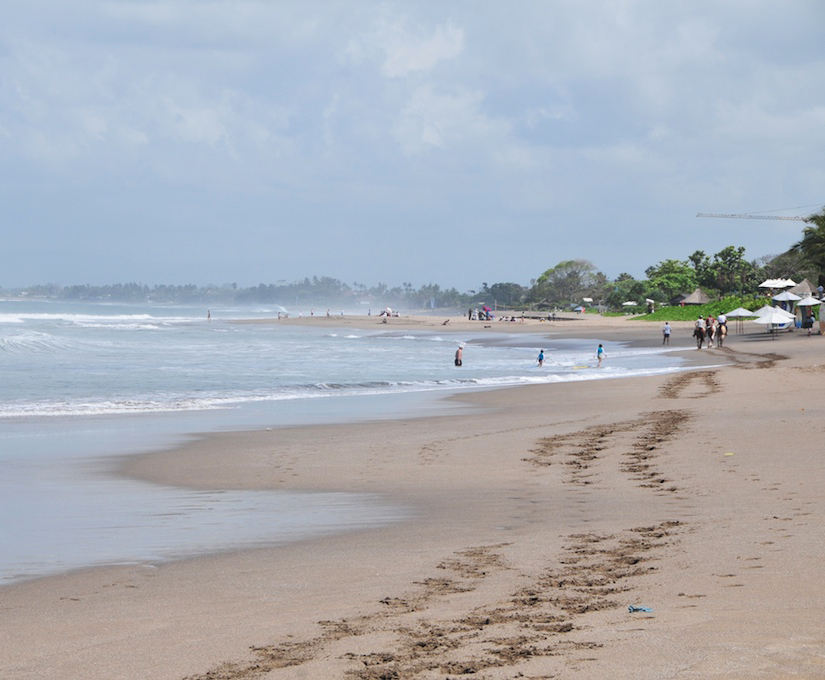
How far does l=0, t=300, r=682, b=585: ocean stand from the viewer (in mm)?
8312

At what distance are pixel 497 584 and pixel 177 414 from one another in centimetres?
1557

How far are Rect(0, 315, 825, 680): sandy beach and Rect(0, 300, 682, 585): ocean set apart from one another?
71 cm

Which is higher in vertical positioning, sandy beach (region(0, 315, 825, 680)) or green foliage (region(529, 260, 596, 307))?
green foliage (region(529, 260, 596, 307))

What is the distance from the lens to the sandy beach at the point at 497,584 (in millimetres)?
4418

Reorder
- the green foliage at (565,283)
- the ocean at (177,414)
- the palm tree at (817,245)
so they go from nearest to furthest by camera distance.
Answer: the ocean at (177,414)
the palm tree at (817,245)
the green foliage at (565,283)

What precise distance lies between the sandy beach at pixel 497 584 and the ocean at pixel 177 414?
0.71 meters

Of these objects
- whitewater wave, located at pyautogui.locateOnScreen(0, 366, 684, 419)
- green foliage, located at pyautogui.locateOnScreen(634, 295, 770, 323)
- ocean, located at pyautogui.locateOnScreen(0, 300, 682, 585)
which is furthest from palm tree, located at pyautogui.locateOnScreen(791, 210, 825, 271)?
whitewater wave, located at pyautogui.locateOnScreen(0, 366, 684, 419)

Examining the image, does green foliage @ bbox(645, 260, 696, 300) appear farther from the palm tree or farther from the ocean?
the ocean

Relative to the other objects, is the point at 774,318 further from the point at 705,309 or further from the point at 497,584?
the point at 497,584

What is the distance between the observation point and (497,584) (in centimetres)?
601

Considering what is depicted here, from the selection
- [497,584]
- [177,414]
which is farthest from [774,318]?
[497,584]

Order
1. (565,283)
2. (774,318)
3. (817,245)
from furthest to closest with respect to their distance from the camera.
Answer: (565,283)
(817,245)
(774,318)

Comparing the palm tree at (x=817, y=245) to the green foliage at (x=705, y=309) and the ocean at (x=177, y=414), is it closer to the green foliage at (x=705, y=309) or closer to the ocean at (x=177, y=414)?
the green foliage at (x=705, y=309)

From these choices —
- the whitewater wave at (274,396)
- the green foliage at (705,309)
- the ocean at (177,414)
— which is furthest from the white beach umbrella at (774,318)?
the whitewater wave at (274,396)
